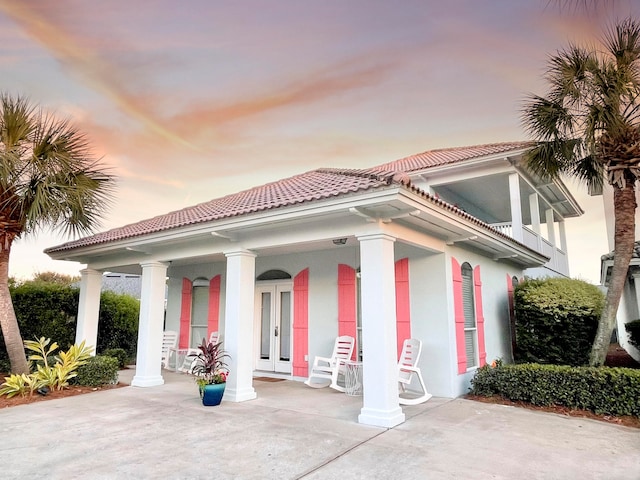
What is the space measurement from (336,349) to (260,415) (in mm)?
2633

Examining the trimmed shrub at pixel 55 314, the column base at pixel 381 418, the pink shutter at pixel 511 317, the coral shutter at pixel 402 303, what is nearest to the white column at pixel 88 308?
the trimmed shrub at pixel 55 314

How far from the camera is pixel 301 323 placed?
937 cm

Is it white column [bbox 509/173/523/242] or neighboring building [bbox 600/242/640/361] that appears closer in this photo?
neighboring building [bbox 600/242/640/361]

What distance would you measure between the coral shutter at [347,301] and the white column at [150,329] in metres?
4.06

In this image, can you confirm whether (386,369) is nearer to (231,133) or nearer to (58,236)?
(58,236)

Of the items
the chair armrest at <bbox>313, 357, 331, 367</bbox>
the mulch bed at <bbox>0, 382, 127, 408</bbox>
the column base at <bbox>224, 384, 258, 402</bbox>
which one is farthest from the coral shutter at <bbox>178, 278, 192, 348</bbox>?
the column base at <bbox>224, 384, 258, 402</bbox>

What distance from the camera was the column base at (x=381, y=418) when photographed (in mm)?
5444

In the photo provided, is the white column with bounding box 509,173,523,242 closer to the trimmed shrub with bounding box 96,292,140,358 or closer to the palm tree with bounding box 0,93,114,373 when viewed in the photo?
the palm tree with bounding box 0,93,114,373

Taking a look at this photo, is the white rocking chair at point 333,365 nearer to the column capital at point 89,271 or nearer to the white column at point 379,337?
the white column at point 379,337

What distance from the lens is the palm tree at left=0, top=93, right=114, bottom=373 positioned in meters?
7.90

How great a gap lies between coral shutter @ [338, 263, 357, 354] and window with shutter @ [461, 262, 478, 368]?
2.34m

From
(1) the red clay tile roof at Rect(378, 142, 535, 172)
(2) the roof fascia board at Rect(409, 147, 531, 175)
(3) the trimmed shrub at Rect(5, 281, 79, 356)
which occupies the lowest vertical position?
(3) the trimmed shrub at Rect(5, 281, 79, 356)

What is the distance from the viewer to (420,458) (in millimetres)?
4273

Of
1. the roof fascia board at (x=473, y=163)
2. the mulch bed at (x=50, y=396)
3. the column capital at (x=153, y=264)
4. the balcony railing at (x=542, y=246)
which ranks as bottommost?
the mulch bed at (x=50, y=396)
